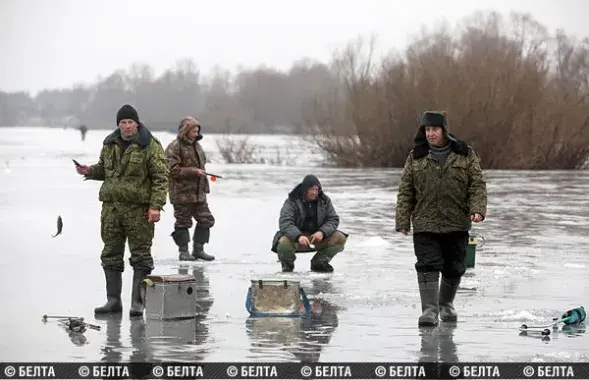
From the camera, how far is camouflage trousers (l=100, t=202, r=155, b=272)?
11156mm

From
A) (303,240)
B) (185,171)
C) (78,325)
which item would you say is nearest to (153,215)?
(78,325)

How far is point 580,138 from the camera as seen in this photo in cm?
4506

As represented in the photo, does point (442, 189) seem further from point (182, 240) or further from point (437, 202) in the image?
point (182, 240)

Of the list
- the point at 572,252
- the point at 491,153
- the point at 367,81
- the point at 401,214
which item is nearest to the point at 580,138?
the point at 491,153

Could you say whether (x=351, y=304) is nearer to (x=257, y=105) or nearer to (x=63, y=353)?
(x=63, y=353)

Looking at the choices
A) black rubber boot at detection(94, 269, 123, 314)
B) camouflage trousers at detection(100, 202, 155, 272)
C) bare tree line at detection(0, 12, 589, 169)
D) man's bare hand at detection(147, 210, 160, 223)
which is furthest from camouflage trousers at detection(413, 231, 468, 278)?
bare tree line at detection(0, 12, 589, 169)

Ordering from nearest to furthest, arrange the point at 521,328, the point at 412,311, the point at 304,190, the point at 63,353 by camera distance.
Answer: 1. the point at 63,353
2. the point at 521,328
3. the point at 412,311
4. the point at 304,190

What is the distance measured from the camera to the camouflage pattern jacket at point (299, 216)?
1412cm

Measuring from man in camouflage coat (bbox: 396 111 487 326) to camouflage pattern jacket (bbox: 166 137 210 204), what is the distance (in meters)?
5.23

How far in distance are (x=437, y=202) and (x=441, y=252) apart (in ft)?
1.41

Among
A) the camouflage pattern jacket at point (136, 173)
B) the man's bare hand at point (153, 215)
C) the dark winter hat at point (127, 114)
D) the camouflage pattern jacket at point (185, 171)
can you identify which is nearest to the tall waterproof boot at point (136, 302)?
the man's bare hand at point (153, 215)

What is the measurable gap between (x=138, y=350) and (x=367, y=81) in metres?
37.9

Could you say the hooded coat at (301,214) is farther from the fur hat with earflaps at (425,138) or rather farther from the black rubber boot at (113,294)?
the fur hat with earflaps at (425,138)

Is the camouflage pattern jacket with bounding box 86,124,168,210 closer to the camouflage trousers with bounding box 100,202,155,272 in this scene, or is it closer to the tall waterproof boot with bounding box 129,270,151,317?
the camouflage trousers with bounding box 100,202,155,272
